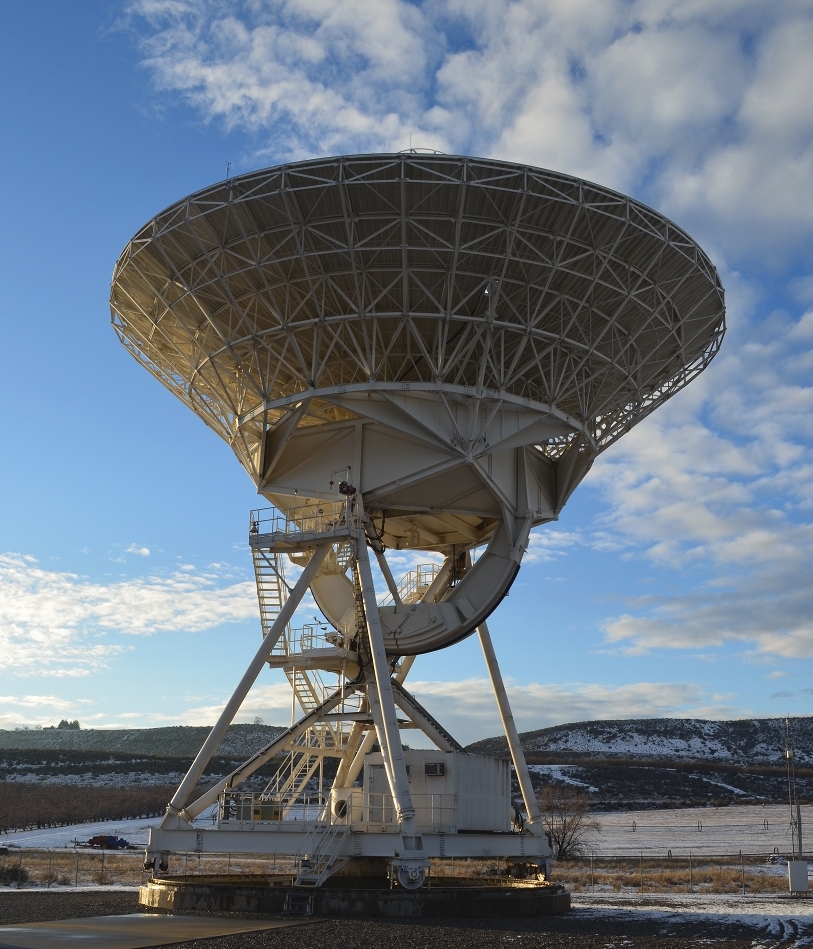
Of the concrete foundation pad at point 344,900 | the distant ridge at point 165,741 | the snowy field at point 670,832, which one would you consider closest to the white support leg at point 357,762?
the concrete foundation pad at point 344,900

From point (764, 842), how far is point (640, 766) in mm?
52809

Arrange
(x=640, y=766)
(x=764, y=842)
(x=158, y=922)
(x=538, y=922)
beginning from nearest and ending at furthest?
(x=158, y=922) < (x=538, y=922) < (x=764, y=842) < (x=640, y=766)

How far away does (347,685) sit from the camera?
92.1ft

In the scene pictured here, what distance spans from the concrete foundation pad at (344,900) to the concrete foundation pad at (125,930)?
1057mm

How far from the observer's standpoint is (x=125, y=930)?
60.2ft

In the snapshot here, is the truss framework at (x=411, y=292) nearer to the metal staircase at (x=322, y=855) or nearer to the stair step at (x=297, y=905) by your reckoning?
the metal staircase at (x=322, y=855)

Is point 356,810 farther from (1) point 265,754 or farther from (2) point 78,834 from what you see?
(2) point 78,834

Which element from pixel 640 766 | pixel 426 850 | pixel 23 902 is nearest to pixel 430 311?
pixel 426 850

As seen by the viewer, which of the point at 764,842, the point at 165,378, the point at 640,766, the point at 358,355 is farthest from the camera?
the point at 640,766

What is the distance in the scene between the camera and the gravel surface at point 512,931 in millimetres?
17109

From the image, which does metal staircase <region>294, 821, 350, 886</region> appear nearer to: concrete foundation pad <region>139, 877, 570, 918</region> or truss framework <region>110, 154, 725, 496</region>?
concrete foundation pad <region>139, 877, 570, 918</region>

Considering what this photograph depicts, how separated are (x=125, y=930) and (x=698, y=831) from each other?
6089 centimetres

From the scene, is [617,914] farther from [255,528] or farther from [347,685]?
[255,528]

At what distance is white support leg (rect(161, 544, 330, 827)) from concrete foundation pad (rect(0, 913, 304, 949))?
11.3 ft
